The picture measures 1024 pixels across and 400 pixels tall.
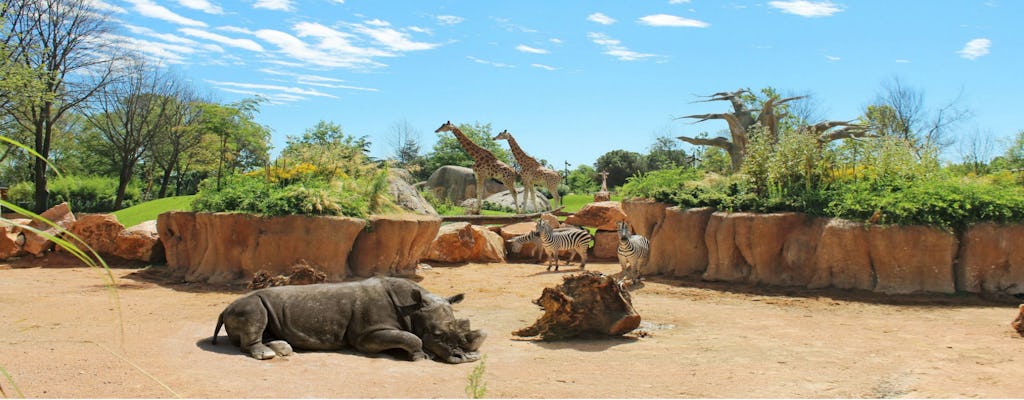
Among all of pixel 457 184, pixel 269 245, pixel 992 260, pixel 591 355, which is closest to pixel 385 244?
pixel 269 245

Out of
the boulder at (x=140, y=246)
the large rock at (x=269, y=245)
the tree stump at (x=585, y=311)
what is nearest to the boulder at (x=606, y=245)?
the large rock at (x=269, y=245)

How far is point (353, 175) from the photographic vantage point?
15.8 meters

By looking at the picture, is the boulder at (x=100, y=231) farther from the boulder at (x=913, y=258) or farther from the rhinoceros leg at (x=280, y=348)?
the boulder at (x=913, y=258)

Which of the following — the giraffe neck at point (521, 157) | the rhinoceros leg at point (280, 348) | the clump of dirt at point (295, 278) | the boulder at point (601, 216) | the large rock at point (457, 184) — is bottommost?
the rhinoceros leg at point (280, 348)

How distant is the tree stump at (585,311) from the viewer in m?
8.49

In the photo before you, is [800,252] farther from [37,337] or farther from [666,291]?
[37,337]

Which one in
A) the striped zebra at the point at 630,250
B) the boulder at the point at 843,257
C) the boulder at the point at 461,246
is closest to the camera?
the boulder at the point at 843,257

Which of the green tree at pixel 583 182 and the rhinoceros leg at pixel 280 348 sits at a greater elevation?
the green tree at pixel 583 182

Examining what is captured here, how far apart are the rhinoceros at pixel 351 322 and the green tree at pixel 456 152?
133 feet

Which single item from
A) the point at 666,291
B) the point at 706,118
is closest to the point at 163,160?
the point at 706,118

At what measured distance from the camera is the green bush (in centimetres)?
3453

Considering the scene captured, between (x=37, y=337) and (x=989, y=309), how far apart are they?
38.6 ft

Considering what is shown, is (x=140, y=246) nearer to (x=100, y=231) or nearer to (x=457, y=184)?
(x=100, y=231)

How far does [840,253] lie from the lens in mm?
12109
